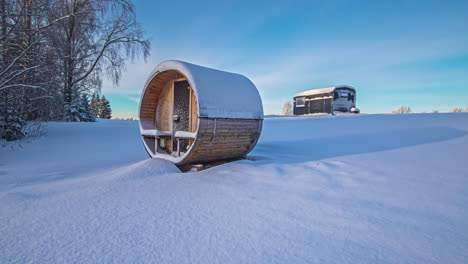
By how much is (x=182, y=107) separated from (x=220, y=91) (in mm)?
1280

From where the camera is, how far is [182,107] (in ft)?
17.1

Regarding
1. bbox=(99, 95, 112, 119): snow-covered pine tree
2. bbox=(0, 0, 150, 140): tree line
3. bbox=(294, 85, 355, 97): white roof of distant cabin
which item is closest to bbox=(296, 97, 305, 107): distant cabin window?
bbox=(294, 85, 355, 97): white roof of distant cabin

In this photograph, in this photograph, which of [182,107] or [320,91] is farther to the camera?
[320,91]

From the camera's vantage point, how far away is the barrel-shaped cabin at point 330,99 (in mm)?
16438

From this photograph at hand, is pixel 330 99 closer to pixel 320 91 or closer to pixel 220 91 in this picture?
pixel 320 91

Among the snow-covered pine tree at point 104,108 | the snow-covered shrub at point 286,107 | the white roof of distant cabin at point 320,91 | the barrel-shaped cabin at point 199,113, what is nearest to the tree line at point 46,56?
the barrel-shaped cabin at point 199,113

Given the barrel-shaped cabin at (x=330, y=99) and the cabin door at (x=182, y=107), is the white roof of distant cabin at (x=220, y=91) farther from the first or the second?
the barrel-shaped cabin at (x=330, y=99)

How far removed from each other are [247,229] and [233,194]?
3.13ft

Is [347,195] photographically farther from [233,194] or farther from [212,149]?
[212,149]

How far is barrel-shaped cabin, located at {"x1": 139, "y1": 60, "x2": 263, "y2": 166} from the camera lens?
13.6ft

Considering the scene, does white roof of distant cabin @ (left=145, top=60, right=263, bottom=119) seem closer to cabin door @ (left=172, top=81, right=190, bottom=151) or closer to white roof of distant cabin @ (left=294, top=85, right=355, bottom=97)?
cabin door @ (left=172, top=81, right=190, bottom=151)

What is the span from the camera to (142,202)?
9.19 ft

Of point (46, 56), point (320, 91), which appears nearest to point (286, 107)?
point (320, 91)

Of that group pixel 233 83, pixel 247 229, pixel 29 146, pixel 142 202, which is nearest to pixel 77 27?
pixel 29 146
